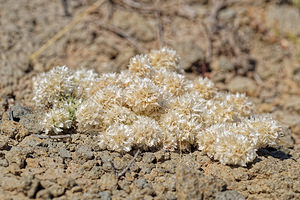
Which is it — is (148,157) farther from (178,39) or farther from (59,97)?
(178,39)

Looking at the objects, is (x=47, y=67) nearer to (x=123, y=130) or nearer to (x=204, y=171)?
(x=123, y=130)

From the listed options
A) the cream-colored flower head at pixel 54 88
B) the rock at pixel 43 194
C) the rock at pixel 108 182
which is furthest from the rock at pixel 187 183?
the cream-colored flower head at pixel 54 88

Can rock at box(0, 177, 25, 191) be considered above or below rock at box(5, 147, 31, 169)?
below

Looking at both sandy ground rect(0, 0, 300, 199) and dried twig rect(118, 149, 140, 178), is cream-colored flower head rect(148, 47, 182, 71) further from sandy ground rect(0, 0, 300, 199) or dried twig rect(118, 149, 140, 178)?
dried twig rect(118, 149, 140, 178)

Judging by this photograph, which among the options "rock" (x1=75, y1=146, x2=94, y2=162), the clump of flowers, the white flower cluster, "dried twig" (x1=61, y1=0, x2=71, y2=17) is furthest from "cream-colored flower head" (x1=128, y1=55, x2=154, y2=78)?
"dried twig" (x1=61, y1=0, x2=71, y2=17)

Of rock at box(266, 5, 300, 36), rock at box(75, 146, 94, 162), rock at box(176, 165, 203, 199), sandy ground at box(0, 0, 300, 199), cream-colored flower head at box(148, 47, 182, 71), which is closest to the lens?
rock at box(176, 165, 203, 199)

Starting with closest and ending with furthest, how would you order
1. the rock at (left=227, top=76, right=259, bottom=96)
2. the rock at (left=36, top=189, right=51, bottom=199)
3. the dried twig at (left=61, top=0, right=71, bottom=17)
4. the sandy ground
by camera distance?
the rock at (left=36, top=189, right=51, bottom=199), the sandy ground, the rock at (left=227, top=76, right=259, bottom=96), the dried twig at (left=61, top=0, right=71, bottom=17)

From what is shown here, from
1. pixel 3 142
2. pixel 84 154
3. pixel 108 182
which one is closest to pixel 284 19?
pixel 84 154
